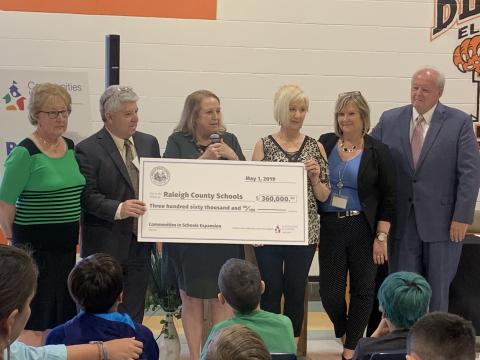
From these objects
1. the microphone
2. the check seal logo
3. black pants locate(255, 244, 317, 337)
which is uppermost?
the microphone

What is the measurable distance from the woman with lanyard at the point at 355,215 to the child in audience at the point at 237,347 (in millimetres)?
2386

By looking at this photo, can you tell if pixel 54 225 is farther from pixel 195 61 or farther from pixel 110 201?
pixel 195 61

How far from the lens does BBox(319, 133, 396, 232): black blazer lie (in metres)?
4.07

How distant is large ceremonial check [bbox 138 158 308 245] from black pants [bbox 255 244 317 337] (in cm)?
20

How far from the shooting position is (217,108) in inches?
155

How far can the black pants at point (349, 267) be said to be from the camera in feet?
13.4

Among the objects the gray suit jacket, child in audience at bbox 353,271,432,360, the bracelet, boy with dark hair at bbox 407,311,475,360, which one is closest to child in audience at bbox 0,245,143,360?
the bracelet

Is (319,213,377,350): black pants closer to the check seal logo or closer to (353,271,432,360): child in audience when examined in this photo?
the check seal logo

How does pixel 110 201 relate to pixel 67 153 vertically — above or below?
below

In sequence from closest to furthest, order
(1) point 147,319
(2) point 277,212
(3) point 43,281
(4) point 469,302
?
(3) point 43,281, (2) point 277,212, (4) point 469,302, (1) point 147,319

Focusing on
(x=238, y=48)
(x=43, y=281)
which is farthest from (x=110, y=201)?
(x=238, y=48)

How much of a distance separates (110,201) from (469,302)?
2474mm

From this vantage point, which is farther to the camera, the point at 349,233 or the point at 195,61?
the point at 195,61

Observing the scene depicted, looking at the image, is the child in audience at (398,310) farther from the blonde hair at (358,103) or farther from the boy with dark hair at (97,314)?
the blonde hair at (358,103)
